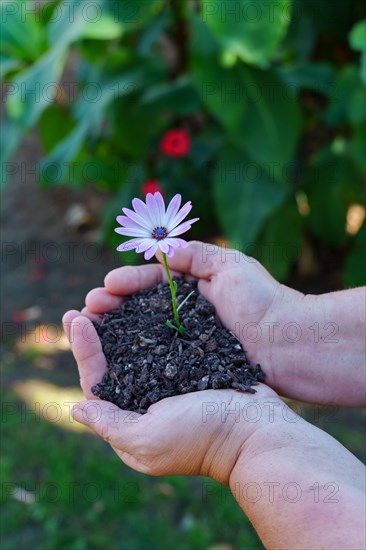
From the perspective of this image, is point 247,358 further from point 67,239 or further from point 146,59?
point 67,239

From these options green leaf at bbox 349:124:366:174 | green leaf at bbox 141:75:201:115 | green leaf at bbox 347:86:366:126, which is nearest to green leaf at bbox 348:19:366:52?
green leaf at bbox 347:86:366:126

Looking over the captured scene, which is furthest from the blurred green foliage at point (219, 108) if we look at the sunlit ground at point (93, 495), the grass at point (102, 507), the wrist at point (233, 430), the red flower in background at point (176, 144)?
the wrist at point (233, 430)

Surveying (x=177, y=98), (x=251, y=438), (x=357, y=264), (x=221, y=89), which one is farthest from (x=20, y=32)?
(x=251, y=438)

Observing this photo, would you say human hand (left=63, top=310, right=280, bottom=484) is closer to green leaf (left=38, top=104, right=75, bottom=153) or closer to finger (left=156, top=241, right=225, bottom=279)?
finger (left=156, top=241, right=225, bottom=279)

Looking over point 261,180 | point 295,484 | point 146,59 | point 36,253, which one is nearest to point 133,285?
point 295,484

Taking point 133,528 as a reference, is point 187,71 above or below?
above

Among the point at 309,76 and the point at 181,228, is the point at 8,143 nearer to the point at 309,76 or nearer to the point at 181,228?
the point at 309,76
